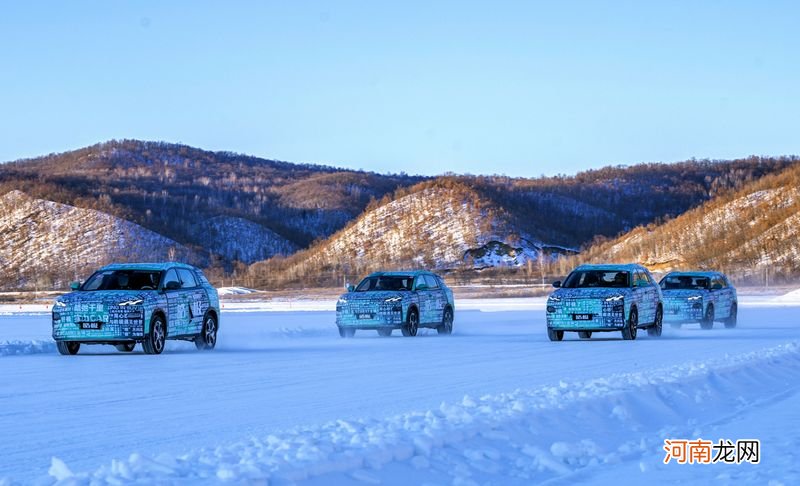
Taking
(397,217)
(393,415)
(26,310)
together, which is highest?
(397,217)

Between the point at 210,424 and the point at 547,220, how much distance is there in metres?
137

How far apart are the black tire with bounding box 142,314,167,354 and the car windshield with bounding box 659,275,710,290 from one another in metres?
16.8

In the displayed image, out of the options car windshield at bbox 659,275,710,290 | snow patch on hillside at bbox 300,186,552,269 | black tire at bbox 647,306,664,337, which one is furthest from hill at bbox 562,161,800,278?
black tire at bbox 647,306,664,337

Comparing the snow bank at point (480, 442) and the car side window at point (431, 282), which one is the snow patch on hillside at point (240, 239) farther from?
the snow bank at point (480, 442)

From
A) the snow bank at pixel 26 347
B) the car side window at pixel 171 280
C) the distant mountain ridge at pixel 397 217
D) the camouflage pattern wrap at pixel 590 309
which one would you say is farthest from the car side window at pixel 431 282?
the distant mountain ridge at pixel 397 217

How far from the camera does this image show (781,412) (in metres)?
13.9

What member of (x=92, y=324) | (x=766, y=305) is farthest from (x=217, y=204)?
(x=92, y=324)

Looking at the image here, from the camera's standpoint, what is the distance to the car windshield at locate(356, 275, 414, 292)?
99.9 feet

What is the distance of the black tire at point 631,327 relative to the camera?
89.4 feet

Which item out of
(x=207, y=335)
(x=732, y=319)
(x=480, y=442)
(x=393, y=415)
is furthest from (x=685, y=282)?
(x=480, y=442)

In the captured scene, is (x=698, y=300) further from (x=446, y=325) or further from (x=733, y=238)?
(x=733, y=238)

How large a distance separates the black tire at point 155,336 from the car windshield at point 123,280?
0.86 metres

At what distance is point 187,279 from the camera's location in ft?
81.1

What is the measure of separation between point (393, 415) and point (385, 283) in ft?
Result: 61.4
